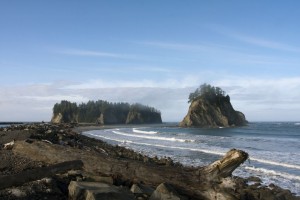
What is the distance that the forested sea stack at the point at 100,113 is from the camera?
15000 cm

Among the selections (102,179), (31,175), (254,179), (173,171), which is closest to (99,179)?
(102,179)

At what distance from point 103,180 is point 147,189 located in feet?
3.65

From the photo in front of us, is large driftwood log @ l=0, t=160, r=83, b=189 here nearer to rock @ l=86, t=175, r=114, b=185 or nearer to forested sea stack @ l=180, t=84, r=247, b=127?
rock @ l=86, t=175, r=114, b=185

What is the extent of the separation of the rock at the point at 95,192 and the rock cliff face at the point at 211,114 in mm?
109076

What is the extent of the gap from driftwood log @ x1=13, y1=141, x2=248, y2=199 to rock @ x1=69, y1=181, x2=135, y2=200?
1358 mm

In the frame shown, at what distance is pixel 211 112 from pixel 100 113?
54.3 metres

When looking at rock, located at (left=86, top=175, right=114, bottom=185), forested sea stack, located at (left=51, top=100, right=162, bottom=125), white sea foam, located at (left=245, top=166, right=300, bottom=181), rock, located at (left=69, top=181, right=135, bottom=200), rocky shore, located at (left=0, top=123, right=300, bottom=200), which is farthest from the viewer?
forested sea stack, located at (left=51, top=100, right=162, bottom=125)

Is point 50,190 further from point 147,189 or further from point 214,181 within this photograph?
point 214,181

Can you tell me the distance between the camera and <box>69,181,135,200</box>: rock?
23.1 feet

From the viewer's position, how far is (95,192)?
7.09 m

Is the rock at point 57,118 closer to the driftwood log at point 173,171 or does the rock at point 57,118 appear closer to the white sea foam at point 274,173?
the white sea foam at point 274,173

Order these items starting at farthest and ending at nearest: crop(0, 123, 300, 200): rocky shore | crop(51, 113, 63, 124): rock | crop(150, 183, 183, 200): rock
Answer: crop(51, 113, 63, 124): rock, crop(150, 183, 183, 200): rock, crop(0, 123, 300, 200): rocky shore

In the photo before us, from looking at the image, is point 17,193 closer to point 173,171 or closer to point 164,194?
point 164,194

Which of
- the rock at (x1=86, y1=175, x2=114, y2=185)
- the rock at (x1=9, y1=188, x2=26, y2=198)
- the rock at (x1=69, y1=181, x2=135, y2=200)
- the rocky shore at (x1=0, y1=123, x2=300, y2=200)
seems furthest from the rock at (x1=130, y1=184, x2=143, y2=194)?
the rock at (x1=9, y1=188, x2=26, y2=198)
